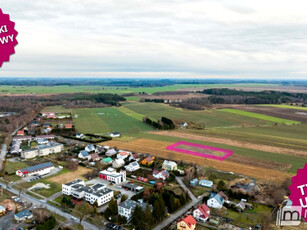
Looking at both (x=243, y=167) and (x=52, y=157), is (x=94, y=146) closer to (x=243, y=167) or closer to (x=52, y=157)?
(x=52, y=157)

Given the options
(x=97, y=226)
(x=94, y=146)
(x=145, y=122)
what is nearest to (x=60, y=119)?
(x=145, y=122)

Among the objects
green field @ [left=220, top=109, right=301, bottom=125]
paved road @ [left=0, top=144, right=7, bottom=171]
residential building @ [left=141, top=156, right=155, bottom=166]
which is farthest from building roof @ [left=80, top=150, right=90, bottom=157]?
green field @ [left=220, top=109, right=301, bottom=125]

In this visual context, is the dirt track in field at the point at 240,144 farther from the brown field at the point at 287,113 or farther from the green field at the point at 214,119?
the brown field at the point at 287,113

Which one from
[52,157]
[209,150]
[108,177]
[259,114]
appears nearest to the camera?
[108,177]

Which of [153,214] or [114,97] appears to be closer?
[153,214]
